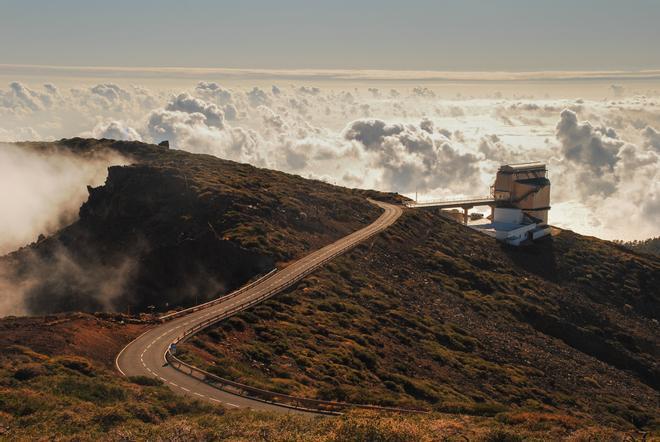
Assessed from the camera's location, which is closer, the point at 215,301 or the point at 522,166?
the point at 215,301

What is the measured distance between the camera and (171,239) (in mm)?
87938

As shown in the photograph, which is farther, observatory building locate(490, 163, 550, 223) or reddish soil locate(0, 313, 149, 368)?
observatory building locate(490, 163, 550, 223)

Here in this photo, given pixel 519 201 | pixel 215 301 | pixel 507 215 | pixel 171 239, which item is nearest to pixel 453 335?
pixel 215 301

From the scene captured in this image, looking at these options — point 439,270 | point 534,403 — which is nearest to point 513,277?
point 439,270

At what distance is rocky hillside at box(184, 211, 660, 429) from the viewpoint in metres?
52.9

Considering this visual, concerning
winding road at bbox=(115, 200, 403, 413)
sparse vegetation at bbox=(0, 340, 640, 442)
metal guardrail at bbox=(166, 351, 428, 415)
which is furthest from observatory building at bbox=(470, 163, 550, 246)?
sparse vegetation at bbox=(0, 340, 640, 442)

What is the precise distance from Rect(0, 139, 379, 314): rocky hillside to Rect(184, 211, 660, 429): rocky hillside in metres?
10.2

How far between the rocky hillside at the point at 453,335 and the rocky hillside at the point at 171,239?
10.2 meters

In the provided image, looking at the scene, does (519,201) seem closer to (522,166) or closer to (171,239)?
Result: (522,166)

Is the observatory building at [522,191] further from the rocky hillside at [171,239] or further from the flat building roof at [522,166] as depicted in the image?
the rocky hillside at [171,239]

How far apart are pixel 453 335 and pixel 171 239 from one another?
132 ft

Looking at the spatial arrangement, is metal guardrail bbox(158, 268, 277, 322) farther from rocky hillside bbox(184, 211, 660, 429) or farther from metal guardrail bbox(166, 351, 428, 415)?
metal guardrail bbox(166, 351, 428, 415)

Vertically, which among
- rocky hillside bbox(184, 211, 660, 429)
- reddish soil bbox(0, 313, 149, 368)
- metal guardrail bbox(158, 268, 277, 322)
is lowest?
rocky hillside bbox(184, 211, 660, 429)

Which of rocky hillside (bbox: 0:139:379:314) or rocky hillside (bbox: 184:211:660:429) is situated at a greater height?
rocky hillside (bbox: 0:139:379:314)
